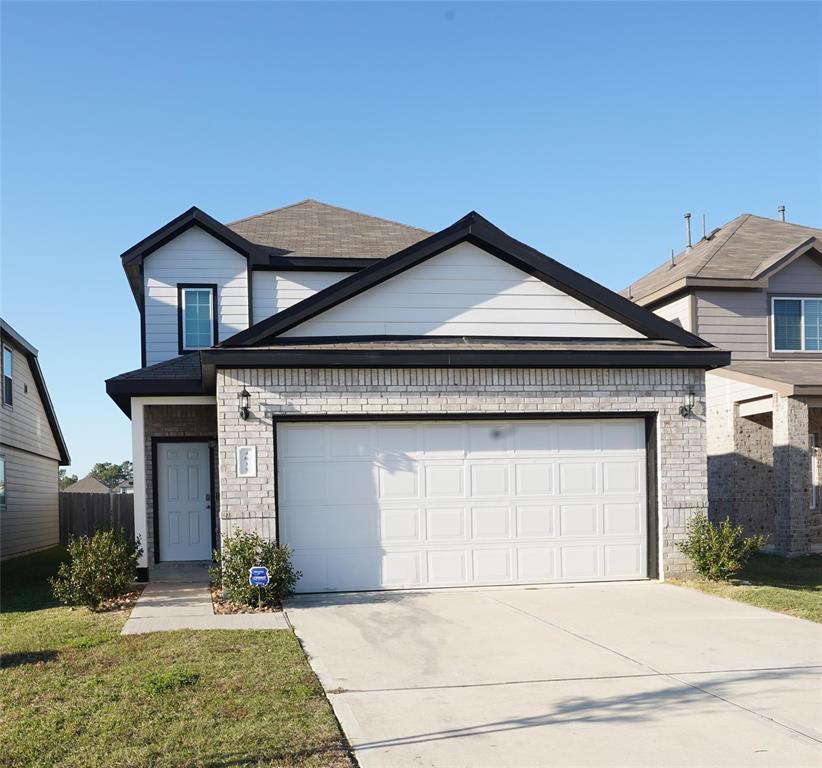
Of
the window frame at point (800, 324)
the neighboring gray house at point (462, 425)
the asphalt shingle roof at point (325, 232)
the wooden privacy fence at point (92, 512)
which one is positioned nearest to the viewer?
the neighboring gray house at point (462, 425)

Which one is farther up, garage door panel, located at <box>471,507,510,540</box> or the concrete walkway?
garage door panel, located at <box>471,507,510,540</box>

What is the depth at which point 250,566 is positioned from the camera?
11.1 m

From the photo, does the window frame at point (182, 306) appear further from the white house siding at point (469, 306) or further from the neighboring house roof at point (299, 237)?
the white house siding at point (469, 306)

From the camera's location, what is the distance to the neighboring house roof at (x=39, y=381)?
65.7 ft

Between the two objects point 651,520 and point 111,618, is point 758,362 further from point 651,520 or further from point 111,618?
point 111,618

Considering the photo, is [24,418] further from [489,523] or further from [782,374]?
[782,374]

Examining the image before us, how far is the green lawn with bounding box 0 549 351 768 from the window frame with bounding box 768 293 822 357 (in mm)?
13573

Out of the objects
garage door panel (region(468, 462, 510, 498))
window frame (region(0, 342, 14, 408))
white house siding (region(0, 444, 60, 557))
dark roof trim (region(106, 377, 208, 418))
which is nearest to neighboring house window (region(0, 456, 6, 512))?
white house siding (region(0, 444, 60, 557))

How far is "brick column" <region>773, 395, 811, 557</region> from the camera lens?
16094mm

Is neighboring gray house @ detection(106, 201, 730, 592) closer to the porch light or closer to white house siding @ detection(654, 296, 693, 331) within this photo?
the porch light

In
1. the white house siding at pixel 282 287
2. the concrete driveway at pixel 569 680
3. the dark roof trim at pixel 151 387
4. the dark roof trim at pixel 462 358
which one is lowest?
the concrete driveway at pixel 569 680

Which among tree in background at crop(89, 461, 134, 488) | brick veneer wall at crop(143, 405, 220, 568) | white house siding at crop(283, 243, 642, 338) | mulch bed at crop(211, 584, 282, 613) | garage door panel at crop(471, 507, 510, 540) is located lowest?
tree in background at crop(89, 461, 134, 488)

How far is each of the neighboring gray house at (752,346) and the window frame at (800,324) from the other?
0.07 ft

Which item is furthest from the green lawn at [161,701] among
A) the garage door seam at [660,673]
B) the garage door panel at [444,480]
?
the garage door panel at [444,480]
